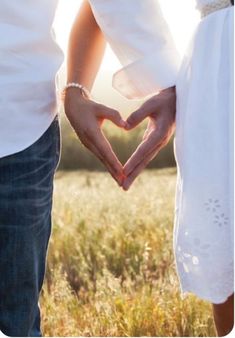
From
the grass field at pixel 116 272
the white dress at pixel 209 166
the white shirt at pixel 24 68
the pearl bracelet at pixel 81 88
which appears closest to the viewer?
the white dress at pixel 209 166

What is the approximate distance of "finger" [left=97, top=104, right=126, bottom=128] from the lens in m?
1.55

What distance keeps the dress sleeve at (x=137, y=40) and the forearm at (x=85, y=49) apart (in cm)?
4

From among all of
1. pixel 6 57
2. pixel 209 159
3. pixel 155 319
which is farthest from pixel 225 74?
pixel 155 319

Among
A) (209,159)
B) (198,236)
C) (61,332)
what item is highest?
(209,159)

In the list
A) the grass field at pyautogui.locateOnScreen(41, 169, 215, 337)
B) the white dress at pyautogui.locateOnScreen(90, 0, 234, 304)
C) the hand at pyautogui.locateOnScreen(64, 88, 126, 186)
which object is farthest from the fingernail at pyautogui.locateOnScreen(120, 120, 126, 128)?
the grass field at pyautogui.locateOnScreen(41, 169, 215, 337)

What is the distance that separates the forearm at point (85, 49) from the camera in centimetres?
165

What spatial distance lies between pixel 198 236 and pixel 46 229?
322 mm

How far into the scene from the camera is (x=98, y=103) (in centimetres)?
157

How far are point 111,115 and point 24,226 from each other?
25cm

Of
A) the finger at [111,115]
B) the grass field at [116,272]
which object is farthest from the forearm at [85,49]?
the grass field at [116,272]

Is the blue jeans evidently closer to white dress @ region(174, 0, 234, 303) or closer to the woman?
the woman

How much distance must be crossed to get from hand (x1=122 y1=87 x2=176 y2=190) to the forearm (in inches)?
6.8

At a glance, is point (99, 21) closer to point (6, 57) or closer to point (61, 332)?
point (6, 57)

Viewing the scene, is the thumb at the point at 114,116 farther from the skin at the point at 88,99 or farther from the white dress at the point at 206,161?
the white dress at the point at 206,161
